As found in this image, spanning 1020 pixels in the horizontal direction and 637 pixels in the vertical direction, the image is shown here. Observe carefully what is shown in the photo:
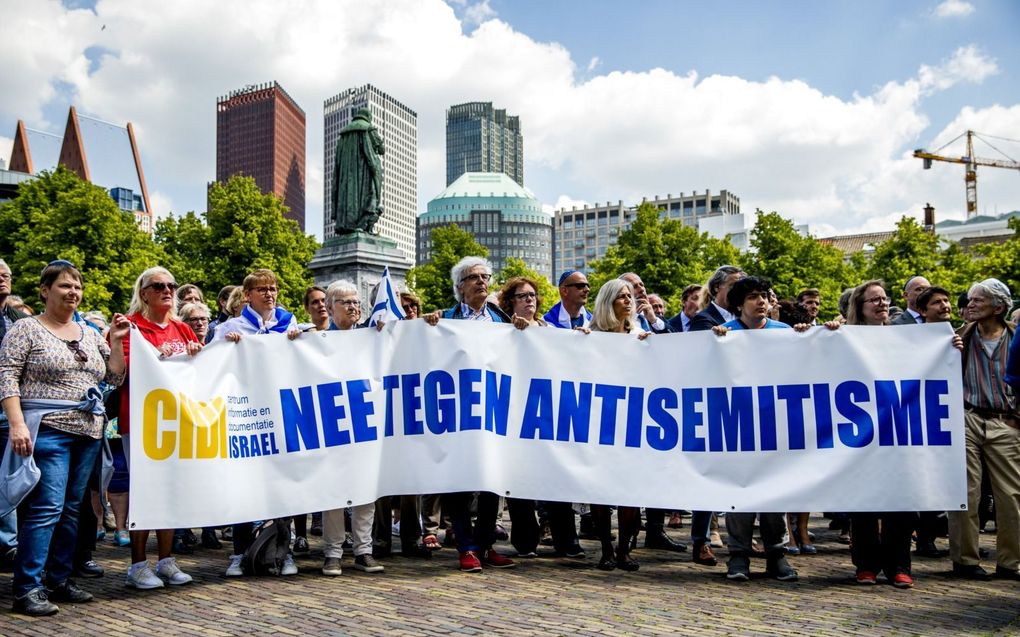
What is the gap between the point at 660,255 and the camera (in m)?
43.8

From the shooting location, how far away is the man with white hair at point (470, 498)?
7395mm

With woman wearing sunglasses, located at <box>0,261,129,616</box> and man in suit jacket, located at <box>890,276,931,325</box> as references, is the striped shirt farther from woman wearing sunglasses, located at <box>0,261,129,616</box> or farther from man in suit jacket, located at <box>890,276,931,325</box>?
woman wearing sunglasses, located at <box>0,261,129,616</box>

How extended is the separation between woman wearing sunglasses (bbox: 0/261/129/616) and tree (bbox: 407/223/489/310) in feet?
124

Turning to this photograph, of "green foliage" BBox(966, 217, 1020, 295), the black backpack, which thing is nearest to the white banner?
the black backpack

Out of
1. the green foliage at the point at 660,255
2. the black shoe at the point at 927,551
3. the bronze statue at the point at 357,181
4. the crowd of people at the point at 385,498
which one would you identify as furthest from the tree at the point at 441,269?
the black shoe at the point at 927,551

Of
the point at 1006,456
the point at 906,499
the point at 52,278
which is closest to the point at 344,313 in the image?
the point at 52,278

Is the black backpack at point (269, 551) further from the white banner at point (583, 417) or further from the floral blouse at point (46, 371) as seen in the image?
the floral blouse at point (46, 371)

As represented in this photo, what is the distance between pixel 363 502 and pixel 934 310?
5257mm

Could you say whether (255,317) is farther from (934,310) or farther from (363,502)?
(934,310)

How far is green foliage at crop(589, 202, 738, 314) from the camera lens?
43469mm

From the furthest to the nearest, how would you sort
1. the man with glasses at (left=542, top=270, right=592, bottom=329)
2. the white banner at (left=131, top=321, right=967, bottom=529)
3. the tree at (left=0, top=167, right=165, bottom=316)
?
the tree at (left=0, top=167, right=165, bottom=316)
the man with glasses at (left=542, top=270, right=592, bottom=329)
the white banner at (left=131, top=321, right=967, bottom=529)

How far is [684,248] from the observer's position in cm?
4403

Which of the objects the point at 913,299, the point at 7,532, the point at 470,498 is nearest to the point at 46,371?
the point at 7,532

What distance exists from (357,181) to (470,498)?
629 inches
